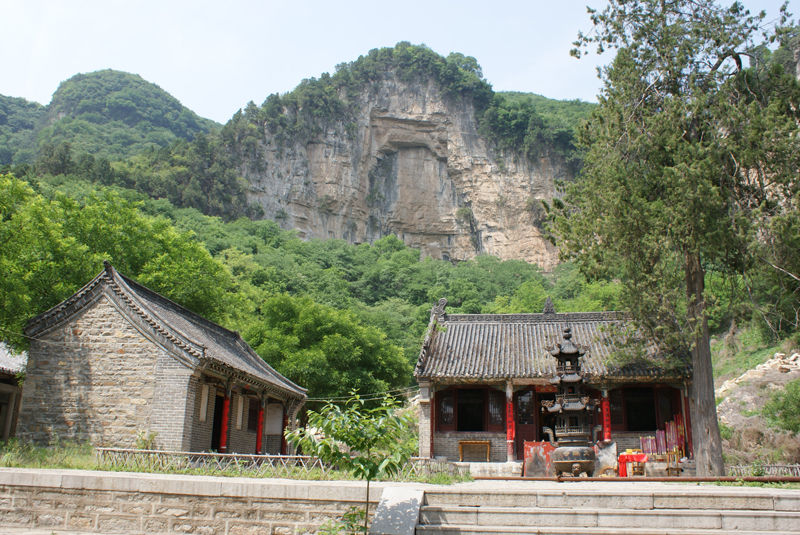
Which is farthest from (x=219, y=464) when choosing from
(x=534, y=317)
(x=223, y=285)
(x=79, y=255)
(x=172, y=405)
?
(x=223, y=285)

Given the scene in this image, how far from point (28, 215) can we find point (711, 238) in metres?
21.5

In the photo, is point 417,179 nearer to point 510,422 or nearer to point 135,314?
point 510,422

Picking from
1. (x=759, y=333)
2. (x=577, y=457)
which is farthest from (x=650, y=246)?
(x=759, y=333)

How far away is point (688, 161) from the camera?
18.7 meters

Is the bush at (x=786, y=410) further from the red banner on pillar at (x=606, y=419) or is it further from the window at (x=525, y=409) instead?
the window at (x=525, y=409)

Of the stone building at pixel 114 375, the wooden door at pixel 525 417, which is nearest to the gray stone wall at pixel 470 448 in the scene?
the wooden door at pixel 525 417

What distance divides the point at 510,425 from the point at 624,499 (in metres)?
15.8

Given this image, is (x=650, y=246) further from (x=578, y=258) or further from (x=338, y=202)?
(x=338, y=202)

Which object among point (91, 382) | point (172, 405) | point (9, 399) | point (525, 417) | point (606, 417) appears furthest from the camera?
point (525, 417)

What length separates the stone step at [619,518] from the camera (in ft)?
25.0

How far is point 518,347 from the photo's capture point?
26.3m

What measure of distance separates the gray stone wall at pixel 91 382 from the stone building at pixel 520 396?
11018 millimetres

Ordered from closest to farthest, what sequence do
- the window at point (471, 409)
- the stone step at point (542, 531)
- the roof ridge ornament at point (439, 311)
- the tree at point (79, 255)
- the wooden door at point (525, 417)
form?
the stone step at point (542, 531) → the tree at point (79, 255) → the wooden door at point (525, 417) → the window at point (471, 409) → the roof ridge ornament at point (439, 311)

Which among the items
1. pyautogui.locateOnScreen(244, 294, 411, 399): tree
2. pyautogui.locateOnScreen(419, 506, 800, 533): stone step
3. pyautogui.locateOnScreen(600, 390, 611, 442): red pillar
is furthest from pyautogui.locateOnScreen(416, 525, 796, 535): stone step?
pyautogui.locateOnScreen(244, 294, 411, 399): tree
